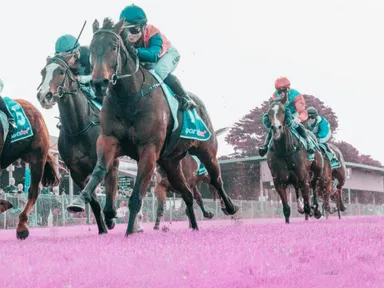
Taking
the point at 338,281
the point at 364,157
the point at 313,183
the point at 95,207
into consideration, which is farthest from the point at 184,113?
the point at 364,157

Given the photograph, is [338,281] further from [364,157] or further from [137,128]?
[364,157]

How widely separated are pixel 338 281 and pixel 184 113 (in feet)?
15.7

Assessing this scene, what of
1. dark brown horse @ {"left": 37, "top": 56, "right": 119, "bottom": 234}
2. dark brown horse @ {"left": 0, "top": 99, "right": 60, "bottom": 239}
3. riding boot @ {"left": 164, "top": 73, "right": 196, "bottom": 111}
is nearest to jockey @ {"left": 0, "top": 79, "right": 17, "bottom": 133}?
dark brown horse @ {"left": 0, "top": 99, "right": 60, "bottom": 239}

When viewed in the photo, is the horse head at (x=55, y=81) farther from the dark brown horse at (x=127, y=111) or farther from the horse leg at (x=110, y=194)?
the horse leg at (x=110, y=194)

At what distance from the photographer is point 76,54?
8.97 metres

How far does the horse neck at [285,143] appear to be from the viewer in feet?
44.5

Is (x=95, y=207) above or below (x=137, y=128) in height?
below

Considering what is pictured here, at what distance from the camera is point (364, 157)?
5641 cm

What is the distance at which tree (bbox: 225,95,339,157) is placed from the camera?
51.8 m

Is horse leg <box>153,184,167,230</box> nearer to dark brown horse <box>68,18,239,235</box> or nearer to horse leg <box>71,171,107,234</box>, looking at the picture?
horse leg <box>71,171,107,234</box>

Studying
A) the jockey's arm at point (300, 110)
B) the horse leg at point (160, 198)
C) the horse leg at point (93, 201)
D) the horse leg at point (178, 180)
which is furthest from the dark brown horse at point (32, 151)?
the jockey's arm at point (300, 110)

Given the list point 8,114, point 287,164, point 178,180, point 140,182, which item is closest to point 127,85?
point 140,182

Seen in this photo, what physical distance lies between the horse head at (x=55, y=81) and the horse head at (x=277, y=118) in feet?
17.5

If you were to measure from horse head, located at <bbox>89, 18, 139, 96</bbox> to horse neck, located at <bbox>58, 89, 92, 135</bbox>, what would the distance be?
61.4 inches
